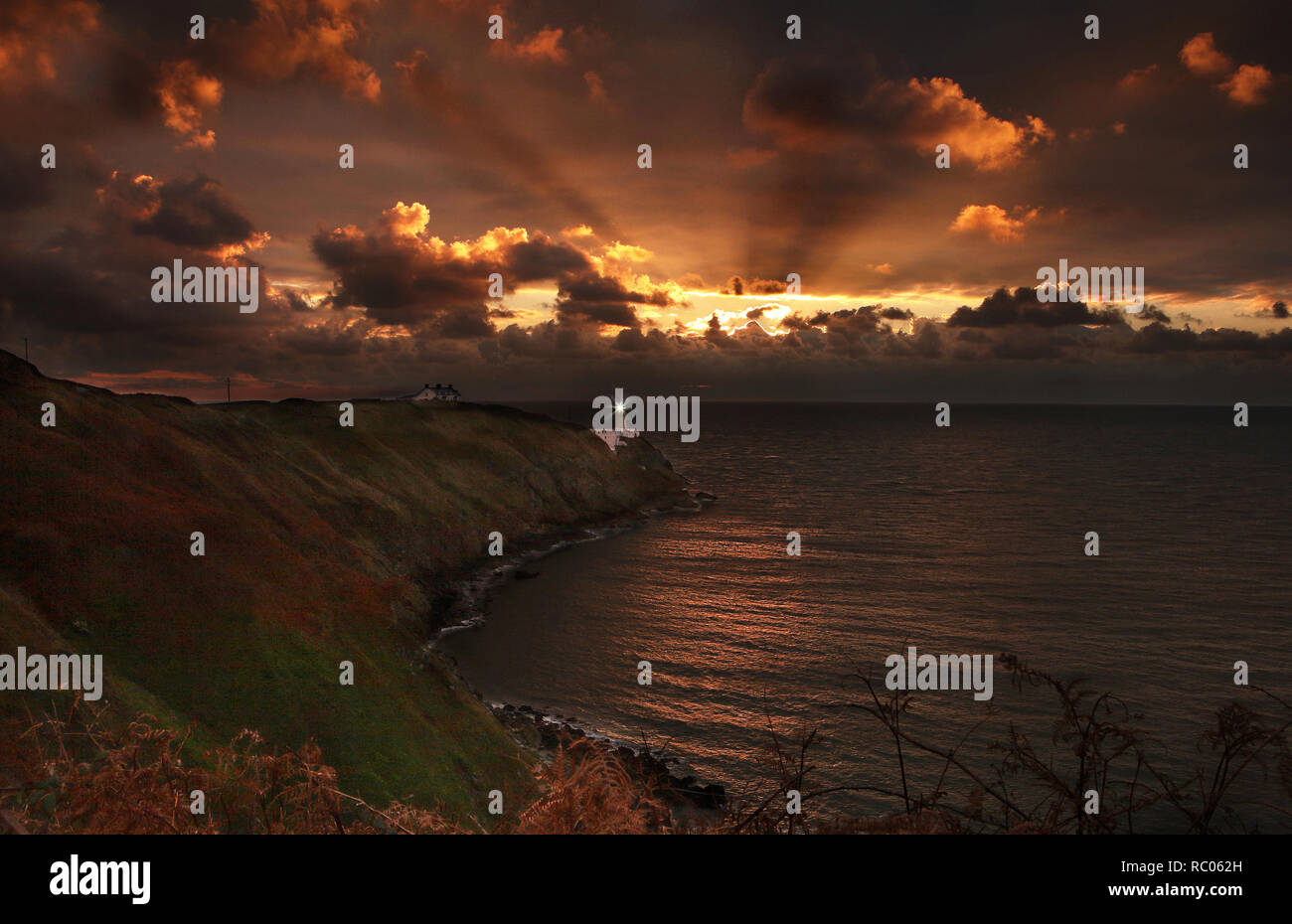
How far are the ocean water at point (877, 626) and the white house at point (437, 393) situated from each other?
62.6 metres

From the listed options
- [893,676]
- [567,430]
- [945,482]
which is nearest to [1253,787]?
[893,676]

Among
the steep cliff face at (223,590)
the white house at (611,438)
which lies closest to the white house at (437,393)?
the white house at (611,438)

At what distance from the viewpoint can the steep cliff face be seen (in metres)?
30.3

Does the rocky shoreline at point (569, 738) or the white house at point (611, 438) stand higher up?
the white house at point (611, 438)

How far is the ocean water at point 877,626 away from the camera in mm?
41188

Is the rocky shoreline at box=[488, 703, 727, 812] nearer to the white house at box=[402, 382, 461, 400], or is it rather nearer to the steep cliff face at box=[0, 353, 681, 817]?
the steep cliff face at box=[0, 353, 681, 817]

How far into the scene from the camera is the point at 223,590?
38.3 metres

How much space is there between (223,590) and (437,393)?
4504 inches

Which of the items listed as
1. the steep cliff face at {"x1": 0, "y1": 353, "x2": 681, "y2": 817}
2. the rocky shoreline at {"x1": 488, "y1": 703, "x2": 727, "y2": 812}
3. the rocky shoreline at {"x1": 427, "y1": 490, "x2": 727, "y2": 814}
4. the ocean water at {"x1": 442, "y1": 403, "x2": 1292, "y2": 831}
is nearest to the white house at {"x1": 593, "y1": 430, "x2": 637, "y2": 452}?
the rocky shoreline at {"x1": 427, "y1": 490, "x2": 727, "y2": 814}

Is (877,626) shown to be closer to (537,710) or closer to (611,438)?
(537,710)

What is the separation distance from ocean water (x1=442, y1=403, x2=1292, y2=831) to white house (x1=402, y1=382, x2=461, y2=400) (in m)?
62.6

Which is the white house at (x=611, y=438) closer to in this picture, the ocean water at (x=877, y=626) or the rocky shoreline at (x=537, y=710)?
the rocky shoreline at (x=537, y=710)
